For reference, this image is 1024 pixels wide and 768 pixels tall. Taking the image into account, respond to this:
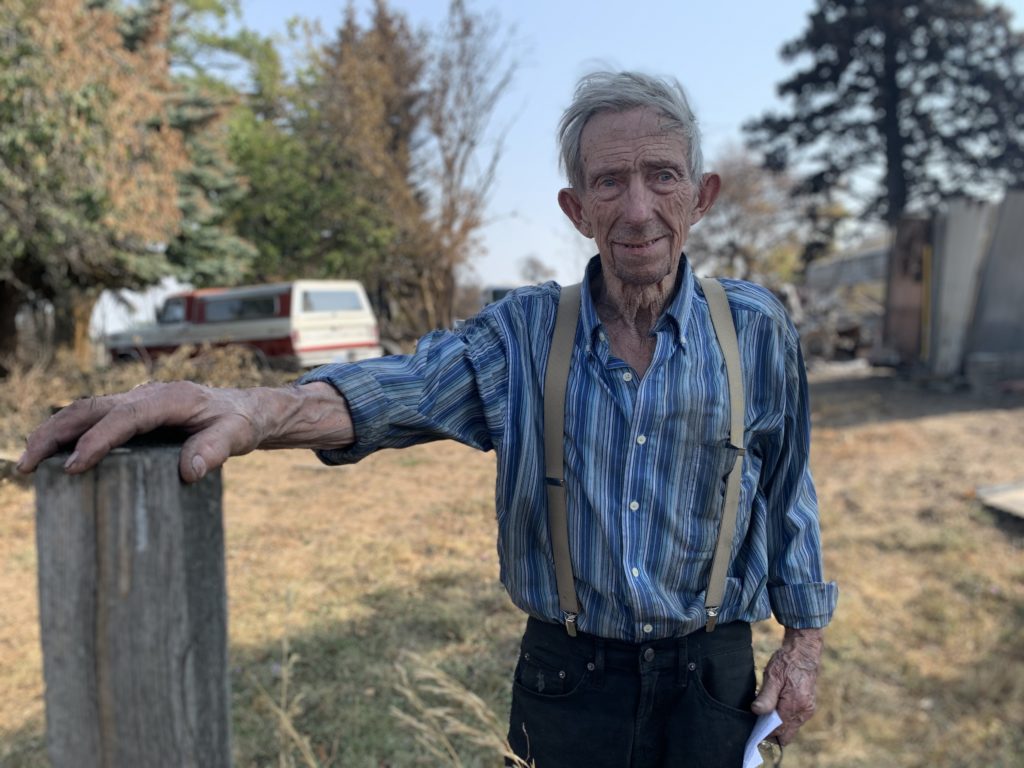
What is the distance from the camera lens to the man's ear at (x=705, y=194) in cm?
166

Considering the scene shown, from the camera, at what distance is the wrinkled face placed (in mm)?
1521

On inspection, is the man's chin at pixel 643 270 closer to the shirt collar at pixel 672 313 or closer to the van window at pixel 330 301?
the shirt collar at pixel 672 313

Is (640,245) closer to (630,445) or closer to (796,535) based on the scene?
(630,445)

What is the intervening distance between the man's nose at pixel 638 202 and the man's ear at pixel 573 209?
0.12 metres

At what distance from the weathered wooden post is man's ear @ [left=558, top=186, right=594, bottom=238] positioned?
1.03 meters

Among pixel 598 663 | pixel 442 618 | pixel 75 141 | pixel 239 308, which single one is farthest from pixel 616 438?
pixel 239 308

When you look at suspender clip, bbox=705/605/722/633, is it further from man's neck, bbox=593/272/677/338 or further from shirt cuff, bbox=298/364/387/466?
shirt cuff, bbox=298/364/387/466

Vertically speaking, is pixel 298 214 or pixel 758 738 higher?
pixel 298 214

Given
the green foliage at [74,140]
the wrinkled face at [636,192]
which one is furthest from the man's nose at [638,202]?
the green foliage at [74,140]

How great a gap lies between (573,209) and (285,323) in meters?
9.84

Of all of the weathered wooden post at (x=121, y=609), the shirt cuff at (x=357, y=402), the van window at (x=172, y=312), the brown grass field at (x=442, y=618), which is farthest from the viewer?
the van window at (x=172, y=312)

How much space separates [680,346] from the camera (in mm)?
1534

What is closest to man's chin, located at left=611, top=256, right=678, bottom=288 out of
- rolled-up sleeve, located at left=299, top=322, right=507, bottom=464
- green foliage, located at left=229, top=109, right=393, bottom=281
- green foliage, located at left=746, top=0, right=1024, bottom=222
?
rolled-up sleeve, located at left=299, top=322, right=507, bottom=464

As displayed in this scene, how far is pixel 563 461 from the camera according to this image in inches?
59.6
